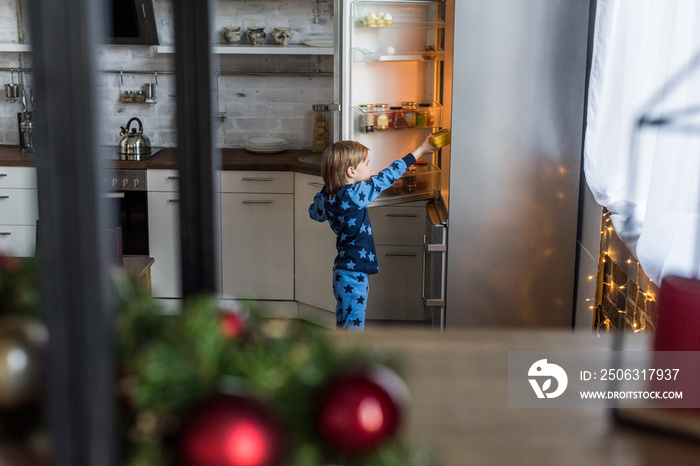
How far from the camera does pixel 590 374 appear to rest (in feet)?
2.48

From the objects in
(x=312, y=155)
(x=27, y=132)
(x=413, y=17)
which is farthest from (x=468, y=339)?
(x=27, y=132)

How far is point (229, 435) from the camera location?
0.32 metres

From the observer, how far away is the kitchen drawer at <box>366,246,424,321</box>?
12.2 feet

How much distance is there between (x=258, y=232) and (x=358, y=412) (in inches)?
146

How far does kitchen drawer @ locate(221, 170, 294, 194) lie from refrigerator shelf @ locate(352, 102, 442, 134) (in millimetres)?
712

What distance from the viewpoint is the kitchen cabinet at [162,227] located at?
3.90 meters

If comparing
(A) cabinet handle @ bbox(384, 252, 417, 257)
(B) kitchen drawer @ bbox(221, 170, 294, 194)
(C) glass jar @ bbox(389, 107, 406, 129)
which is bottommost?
(A) cabinet handle @ bbox(384, 252, 417, 257)

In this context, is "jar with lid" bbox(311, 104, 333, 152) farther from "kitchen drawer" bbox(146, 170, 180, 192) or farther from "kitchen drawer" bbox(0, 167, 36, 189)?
"kitchen drawer" bbox(0, 167, 36, 189)

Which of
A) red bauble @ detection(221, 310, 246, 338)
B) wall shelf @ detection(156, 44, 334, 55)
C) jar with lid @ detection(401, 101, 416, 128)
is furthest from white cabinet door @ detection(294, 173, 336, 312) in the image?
red bauble @ detection(221, 310, 246, 338)

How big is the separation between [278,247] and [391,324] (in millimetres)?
766

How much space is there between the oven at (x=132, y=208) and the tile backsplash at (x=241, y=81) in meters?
0.55

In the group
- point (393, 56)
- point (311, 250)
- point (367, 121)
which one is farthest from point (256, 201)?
point (393, 56)

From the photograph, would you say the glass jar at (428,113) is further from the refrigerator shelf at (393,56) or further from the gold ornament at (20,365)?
the gold ornament at (20,365)

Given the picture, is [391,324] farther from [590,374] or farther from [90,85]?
[90,85]
